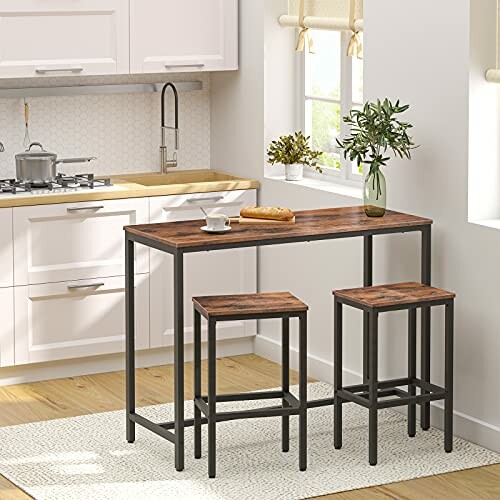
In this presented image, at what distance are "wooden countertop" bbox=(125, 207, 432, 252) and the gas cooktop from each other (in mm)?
1189

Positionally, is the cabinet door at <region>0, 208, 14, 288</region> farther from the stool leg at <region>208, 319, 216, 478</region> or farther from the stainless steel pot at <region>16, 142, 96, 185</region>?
the stool leg at <region>208, 319, 216, 478</region>

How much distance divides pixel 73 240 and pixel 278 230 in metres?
1.48

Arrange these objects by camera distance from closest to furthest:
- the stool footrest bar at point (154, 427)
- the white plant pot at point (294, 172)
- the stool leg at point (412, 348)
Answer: the stool footrest bar at point (154, 427)
the stool leg at point (412, 348)
the white plant pot at point (294, 172)

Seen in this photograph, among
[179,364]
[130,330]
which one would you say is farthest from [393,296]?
[130,330]

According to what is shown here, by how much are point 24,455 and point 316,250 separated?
1756mm

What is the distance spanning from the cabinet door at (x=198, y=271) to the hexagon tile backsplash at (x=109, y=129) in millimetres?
564

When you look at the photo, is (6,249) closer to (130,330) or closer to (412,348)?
(130,330)

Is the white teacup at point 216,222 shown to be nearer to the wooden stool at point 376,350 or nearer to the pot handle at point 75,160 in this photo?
the wooden stool at point 376,350

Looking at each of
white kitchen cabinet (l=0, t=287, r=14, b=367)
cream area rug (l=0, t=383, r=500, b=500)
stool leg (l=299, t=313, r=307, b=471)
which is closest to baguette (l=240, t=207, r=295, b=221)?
stool leg (l=299, t=313, r=307, b=471)

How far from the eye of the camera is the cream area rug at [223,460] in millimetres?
4441

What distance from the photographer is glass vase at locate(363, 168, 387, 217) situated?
16.3 ft

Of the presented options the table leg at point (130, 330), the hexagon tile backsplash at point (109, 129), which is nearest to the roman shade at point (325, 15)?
the hexagon tile backsplash at point (109, 129)

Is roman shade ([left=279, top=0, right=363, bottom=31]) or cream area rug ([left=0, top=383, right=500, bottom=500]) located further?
roman shade ([left=279, top=0, right=363, bottom=31])

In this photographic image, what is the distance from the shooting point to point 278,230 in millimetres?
4680
